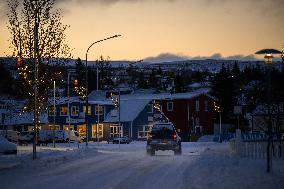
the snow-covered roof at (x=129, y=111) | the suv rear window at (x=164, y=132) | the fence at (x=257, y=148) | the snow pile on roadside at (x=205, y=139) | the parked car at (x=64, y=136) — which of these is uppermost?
the snow-covered roof at (x=129, y=111)

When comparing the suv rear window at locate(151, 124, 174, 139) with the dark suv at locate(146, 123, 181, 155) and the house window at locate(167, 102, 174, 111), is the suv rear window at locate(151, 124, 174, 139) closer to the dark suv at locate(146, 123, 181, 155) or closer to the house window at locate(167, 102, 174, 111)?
the dark suv at locate(146, 123, 181, 155)

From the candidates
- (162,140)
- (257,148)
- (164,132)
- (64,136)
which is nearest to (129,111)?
(64,136)

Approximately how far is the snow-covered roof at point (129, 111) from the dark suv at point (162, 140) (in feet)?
162

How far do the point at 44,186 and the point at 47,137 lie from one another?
57017 millimetres

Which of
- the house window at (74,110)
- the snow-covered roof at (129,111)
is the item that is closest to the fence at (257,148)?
the snow-covered roof at (129,111)

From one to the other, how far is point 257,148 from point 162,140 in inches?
299

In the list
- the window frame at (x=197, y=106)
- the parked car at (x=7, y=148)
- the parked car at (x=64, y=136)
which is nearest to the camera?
the parked car at (x=7, y=148)

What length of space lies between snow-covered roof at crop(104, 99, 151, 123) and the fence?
5375 cm

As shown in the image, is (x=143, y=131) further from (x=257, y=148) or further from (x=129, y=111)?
(x=257, y=148)

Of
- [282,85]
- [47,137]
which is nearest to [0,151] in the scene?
[282,85]

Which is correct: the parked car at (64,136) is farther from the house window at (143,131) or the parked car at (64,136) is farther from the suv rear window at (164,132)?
the suv rear window at (164,132)

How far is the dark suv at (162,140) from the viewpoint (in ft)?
111

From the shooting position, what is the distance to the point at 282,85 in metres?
43.2

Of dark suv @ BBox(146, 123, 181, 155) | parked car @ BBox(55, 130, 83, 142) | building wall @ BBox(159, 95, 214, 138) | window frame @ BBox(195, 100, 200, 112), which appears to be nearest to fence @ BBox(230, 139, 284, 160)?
dark suv @ BBox(146, 123, 181, 155)
